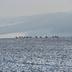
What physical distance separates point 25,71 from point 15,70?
44.4 inches

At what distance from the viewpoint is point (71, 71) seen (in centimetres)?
3559

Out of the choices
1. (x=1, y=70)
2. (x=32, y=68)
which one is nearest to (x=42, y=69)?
(x=32, y=68)

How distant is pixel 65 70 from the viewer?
3634 centimetres

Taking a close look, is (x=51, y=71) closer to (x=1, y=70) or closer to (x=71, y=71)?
(x=71, y=71)

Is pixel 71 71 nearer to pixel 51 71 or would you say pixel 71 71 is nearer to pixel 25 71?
pixel 51 71

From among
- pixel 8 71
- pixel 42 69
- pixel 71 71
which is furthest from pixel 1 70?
pixel 71 71

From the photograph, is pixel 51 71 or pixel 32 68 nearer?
pixel 51 71

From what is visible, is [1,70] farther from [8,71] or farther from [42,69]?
[42,69]

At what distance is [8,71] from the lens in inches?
1420

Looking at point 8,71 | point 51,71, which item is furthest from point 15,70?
point 51,71

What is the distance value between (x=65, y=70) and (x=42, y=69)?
7.10 ft

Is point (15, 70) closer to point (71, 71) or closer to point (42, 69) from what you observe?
point (42, 69)

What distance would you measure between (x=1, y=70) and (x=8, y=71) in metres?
0.98

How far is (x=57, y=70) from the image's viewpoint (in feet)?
119
